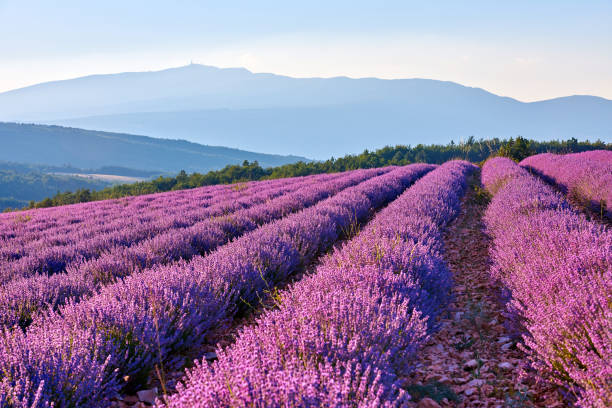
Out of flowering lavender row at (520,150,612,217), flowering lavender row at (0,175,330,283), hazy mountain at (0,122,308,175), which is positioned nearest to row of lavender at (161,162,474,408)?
flowering lavender row at (0,175,330,283)

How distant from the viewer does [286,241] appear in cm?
457

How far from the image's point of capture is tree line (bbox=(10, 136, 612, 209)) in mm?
21923

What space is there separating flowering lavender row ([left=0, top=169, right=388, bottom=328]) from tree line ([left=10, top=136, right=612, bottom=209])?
15728 mm

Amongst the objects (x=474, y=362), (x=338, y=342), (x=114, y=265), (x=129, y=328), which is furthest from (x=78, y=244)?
(x=474, y=362)

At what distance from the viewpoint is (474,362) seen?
257cm

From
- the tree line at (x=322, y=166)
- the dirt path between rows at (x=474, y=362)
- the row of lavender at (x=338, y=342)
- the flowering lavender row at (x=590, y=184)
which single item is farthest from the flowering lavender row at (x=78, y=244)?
the tree line at (x=322, y=166)

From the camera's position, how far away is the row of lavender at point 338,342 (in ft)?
4.43

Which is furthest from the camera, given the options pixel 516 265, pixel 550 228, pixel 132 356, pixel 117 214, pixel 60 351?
pixel 117 214

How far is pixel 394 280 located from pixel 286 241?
2.13m

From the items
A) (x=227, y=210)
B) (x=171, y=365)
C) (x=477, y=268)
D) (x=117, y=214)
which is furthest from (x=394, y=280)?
(x=117, y=214)

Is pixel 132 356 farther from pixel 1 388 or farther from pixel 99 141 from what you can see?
pixel 99 141

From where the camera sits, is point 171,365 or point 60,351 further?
point 171,365

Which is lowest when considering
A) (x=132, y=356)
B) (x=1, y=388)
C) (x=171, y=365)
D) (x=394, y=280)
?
(x=171, y=365)

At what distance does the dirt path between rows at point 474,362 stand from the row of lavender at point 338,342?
0.29 metres
